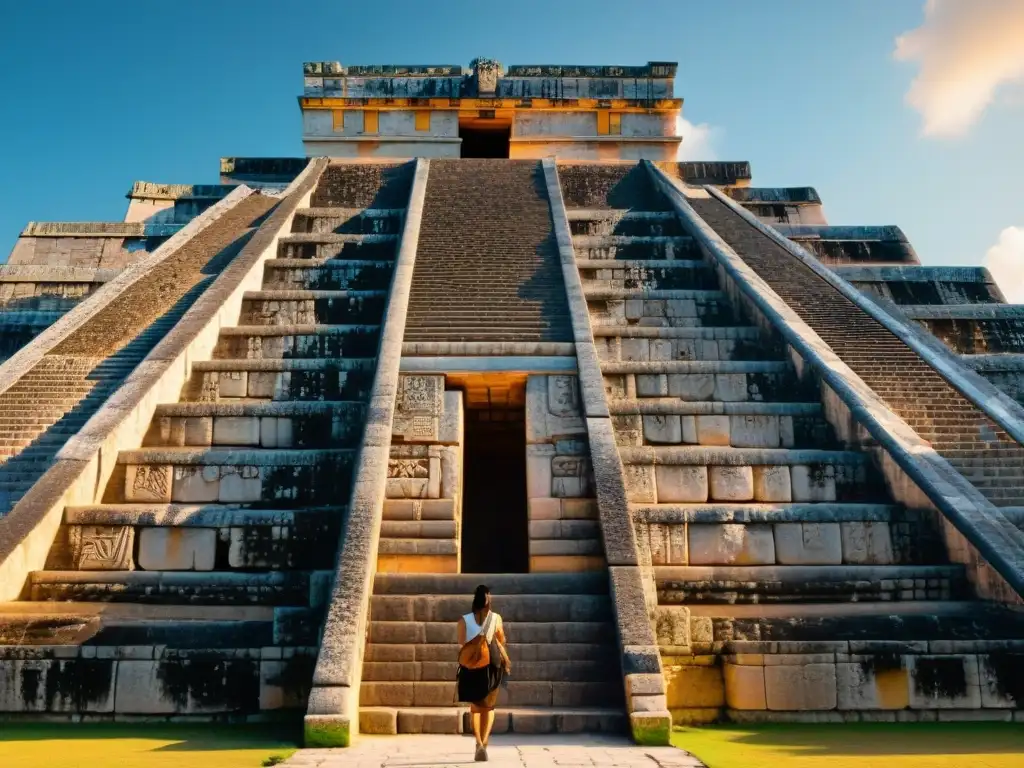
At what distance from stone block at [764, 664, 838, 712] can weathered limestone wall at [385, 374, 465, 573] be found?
286 cm

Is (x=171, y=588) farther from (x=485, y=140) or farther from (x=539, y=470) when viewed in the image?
(x=485, y=140)

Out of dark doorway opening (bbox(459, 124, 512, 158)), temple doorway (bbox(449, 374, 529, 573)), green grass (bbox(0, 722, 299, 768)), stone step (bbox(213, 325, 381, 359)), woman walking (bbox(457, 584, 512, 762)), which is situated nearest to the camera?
green grass (bbox(0, 722, 299, 768))

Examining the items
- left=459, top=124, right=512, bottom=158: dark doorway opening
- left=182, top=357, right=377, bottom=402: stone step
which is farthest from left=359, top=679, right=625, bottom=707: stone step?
left=459, top=124, right=512, bottom=158: dark doorway opening

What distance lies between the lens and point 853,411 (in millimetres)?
8359

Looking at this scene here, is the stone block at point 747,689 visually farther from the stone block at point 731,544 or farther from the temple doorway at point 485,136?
the temple doorway at point 485,136

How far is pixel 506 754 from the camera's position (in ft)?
15.4

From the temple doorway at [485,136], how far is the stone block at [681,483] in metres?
15.9

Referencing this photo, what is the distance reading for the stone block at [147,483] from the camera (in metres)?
7.88

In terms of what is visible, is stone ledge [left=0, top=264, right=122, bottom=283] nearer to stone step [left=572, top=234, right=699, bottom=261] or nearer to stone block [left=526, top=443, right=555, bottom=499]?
stone step [left=572, top=234, right=699, bottom=261]

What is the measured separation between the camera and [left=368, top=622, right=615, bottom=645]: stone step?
6.12m

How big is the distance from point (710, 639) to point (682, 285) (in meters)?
7.42

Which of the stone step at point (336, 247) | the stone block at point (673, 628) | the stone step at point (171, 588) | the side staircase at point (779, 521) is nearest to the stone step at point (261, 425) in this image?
the stone step at point (171, 588)

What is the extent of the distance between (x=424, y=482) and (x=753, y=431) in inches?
145

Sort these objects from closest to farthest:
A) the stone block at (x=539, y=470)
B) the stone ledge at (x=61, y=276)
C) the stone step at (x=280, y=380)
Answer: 1. the stone block at (x=539, y=470)
2. the stone step at (x=280, y=380)
3. the stone ledge at (x=61, y=276)
